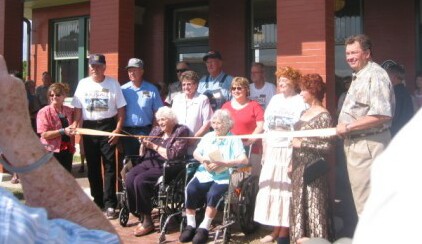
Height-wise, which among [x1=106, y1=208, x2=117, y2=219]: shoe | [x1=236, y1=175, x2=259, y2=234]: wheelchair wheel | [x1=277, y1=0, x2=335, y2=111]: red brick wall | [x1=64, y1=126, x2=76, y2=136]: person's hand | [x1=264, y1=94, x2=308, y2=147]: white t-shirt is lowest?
[x1=106, y1=208, x2=117, y2=219]: shoe

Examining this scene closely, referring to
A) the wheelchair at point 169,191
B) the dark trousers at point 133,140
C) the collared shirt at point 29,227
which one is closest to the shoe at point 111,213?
the wheelchair at point 169,191

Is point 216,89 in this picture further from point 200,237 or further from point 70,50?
point 70,50

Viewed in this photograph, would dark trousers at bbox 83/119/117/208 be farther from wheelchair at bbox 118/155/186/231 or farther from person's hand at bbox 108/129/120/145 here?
wheelchair at bbox 118/155/186/231

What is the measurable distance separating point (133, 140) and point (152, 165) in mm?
743

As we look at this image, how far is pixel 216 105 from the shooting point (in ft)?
21.1

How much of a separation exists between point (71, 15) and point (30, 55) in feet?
6.46

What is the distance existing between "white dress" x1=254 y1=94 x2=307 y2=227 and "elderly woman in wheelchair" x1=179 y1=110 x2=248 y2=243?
36 cm

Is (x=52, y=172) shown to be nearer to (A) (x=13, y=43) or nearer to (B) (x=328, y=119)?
(B) (x=328, y=119)

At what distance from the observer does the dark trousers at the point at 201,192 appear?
5328 mm

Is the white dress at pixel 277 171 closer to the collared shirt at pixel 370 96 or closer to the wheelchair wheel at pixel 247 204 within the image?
the wheelchair wheel at pixel 247 204

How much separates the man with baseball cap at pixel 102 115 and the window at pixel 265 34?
3563 millimetres

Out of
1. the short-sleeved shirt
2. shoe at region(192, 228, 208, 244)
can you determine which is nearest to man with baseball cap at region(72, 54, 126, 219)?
the short-sleeved shirt

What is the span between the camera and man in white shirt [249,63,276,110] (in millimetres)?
6551

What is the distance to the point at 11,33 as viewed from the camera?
934 centimetres
